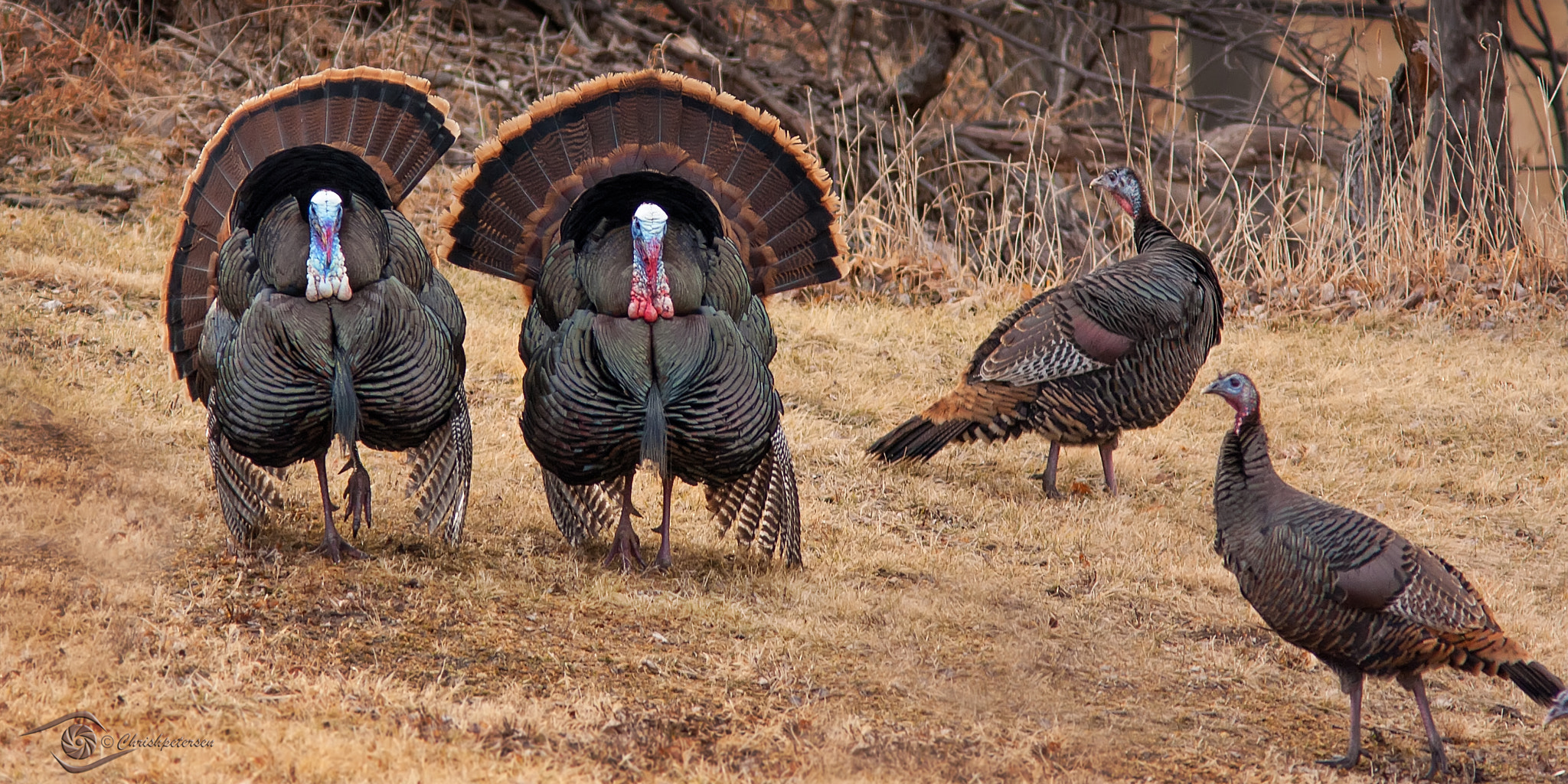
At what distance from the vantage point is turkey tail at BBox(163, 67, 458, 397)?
4621 millimetres

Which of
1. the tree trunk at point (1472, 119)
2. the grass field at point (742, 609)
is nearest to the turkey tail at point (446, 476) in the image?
the grass field at point (742, 609)

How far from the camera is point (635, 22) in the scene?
11062 mm

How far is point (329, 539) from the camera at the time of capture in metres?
4.35

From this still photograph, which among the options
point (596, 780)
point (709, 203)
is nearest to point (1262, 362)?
point (709, 203)

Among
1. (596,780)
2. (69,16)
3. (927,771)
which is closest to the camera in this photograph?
(596,780)

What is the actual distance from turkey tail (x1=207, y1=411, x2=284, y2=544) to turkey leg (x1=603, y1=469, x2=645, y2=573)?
111 cm

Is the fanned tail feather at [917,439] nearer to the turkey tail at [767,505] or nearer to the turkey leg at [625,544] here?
the turkey tail at [767,505]

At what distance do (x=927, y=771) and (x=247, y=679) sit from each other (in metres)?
1.68

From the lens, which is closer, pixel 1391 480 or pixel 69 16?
pixel 1391 480

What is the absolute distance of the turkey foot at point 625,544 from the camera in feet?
15.0

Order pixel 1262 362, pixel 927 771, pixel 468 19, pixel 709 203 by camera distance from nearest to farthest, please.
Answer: pixel 927 771 < pixel 709 203 < pixel 1262 362 < pixel 468 19

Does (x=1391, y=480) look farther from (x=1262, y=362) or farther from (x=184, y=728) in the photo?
(x=184, y=728)

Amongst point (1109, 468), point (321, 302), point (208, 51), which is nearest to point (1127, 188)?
point (1109, 468)

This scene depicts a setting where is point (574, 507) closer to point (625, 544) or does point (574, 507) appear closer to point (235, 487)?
point (625, 544)
